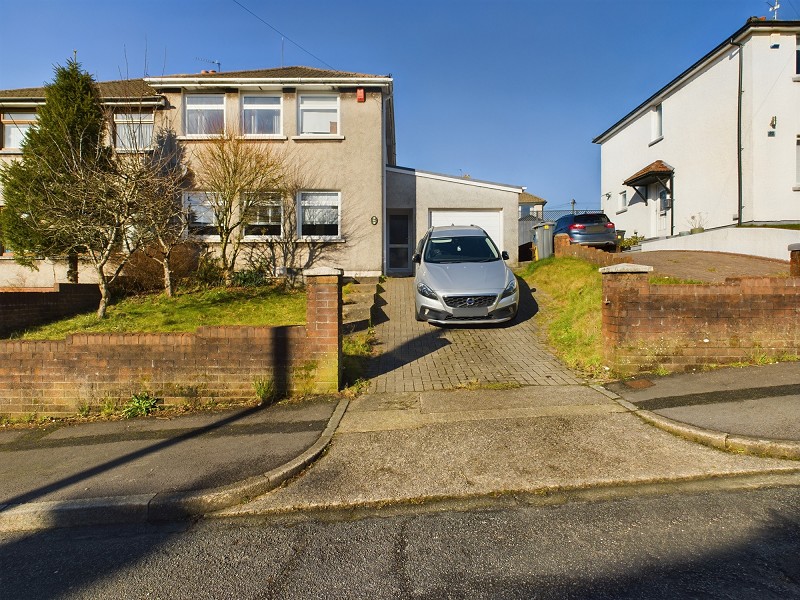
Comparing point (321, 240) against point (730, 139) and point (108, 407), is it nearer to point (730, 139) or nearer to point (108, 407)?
point (108, 407)

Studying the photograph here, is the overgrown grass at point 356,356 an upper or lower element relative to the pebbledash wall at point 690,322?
lower

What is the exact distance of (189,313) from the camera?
9578mm

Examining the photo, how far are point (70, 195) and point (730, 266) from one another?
1420 cm

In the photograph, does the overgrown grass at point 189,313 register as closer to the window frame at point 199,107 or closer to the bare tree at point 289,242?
the bare tree at point 289,242

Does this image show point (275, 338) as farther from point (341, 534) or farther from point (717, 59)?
point (717, 59)

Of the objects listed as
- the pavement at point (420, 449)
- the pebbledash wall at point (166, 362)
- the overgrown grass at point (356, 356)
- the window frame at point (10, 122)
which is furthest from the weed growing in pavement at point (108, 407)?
the window frame at point (10, 122)

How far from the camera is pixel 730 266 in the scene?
36.9 ft

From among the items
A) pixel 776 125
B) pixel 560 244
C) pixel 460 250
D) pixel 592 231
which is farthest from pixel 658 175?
pixel 460 250

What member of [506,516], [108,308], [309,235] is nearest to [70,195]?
[108,308]

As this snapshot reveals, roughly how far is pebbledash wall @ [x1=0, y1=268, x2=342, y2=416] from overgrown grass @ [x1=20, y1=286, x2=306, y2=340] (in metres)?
2.14

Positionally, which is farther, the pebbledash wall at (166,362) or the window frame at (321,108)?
the window frame at (321,108)

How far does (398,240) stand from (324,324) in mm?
10329

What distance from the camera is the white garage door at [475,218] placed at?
1494cm

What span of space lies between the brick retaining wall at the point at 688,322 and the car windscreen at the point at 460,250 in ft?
12.0
